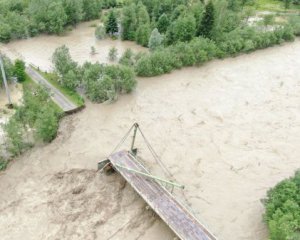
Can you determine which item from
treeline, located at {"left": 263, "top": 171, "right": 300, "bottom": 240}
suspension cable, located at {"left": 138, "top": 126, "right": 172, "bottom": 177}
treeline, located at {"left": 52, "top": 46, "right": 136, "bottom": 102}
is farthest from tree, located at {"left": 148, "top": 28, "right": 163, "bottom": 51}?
treeline, located at {"left": 263, "top": 171, "right": 300, "bottom": 240}

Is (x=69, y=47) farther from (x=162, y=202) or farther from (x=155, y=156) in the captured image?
(x=162, y=202)

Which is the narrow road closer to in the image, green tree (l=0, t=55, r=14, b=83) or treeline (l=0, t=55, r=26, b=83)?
treeline (l=0, t=55, r=26, b=83)

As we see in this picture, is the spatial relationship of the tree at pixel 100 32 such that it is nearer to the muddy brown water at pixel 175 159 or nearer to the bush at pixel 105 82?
the muddy brown water at pixel 175 159

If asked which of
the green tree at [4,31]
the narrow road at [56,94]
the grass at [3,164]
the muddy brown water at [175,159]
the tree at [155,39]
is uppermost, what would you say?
the green tree at [4,31]

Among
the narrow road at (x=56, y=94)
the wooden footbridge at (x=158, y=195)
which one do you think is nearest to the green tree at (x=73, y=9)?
the narrow road at (x=56, y=94)

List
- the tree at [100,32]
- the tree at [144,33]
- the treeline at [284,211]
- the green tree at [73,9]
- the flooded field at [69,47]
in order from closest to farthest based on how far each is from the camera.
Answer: the treeline at [284,211] → the flooded field at [69,47] → the tree at [144,33] → the tree at [100,32] → the green tree at [73,9]

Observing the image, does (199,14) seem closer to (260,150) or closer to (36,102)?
(260,150)

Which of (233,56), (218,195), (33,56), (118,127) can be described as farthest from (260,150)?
(33,56)
